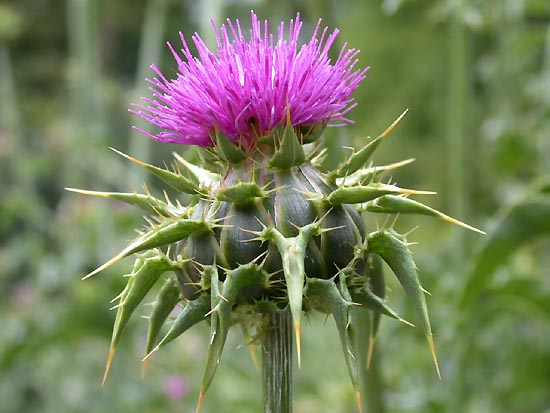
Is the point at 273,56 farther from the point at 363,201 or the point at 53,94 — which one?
the point at 53,94

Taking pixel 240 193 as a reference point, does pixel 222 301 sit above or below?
below

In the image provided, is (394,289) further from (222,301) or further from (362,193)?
(222,301)

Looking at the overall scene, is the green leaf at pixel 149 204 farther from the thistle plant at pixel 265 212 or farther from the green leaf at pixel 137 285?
the green leaf at pixel 137 285

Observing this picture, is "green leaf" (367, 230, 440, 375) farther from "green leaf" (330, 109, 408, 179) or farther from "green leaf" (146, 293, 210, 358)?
"green leaf" (146, 293, 210, 358)

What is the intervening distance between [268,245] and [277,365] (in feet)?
1.13

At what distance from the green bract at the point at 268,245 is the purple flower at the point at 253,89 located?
0.06 m

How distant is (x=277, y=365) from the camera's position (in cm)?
196

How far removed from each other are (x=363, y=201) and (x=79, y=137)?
4.65 metres

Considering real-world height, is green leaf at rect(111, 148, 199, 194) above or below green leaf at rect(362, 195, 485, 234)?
below

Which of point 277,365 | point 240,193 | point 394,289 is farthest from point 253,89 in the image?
point 394,289

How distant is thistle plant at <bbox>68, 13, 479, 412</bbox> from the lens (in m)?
Answer: 1.79

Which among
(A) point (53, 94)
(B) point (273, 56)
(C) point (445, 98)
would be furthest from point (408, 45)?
(B) point (273, 56)

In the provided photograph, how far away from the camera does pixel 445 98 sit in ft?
40.3

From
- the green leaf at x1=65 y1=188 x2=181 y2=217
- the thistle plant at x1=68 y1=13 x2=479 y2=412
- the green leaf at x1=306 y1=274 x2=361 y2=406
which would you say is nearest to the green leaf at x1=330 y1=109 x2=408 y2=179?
the thistle plant at x1=68 y1=13 x2=479 y2=412
